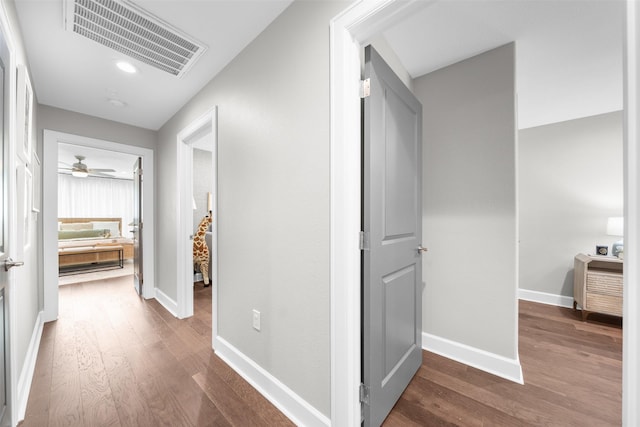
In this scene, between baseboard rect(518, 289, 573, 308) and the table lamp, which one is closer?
the table lamp

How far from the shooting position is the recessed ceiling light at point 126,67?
76.6 inches

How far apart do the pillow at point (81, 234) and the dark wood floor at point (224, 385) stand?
4.94 metres

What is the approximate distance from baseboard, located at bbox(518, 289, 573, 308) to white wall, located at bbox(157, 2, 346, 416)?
3479 millimetres

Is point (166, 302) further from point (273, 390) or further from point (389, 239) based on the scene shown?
point (389, 239)

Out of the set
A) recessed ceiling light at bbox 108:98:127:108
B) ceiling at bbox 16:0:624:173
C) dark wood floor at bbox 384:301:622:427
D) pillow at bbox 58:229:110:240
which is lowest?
dark wood floor at bbox 384:301:622:427

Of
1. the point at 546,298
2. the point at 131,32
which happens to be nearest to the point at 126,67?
the point at 131,32

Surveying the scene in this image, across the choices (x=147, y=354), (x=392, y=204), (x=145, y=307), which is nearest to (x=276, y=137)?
(x=392, y=204)

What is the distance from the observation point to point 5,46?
3.69ft

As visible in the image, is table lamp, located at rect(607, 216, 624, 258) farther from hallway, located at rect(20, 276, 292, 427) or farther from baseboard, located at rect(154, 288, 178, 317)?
baseboard, located at rect(154, 288, 178, 317)

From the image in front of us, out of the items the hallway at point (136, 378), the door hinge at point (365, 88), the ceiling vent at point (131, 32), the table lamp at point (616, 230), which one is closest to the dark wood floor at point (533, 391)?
the hallway at point (136, 378)

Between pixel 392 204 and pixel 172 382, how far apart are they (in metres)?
1.89

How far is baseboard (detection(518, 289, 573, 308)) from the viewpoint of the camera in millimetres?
3123

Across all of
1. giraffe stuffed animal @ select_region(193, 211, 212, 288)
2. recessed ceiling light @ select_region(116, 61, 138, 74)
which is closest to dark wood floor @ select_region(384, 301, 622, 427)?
recessed ceiling light @ select_region(116, 61, 138, 74)

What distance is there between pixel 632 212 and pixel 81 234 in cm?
888
